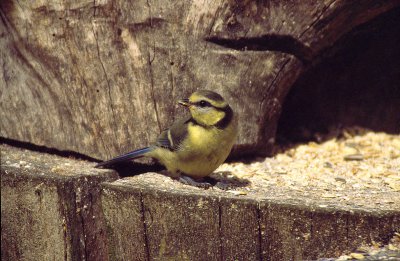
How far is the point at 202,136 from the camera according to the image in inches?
146

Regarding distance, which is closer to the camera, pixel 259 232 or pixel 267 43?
pixel 259 232

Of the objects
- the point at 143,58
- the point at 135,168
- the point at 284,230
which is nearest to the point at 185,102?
the point at 143,58

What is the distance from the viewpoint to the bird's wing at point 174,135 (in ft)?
12.3

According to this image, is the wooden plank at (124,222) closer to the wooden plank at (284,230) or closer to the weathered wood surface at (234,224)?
the weathered wood surface at (234,224)

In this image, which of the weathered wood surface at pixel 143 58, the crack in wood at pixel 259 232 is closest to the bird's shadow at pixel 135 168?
the weathered wood surface at pixel 143 58

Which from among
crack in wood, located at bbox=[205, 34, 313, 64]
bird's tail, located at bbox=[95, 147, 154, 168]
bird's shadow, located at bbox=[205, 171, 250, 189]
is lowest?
bird's shadow, located at bbox=[205, 171, 250, 189]

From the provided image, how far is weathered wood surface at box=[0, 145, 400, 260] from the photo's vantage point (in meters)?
3.10

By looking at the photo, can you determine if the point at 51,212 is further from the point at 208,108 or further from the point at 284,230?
the point at 284,230

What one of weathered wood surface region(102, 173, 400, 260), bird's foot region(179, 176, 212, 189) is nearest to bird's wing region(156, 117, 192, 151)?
bird's foot region(179, 176, 212, 189)

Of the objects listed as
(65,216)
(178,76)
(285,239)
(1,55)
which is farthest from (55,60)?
(285,239)

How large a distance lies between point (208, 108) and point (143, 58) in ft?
1.97

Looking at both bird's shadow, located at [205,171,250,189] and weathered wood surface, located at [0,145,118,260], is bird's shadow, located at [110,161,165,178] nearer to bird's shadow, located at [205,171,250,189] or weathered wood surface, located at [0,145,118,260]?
weathered wood surface, located at [0,145,118,260]

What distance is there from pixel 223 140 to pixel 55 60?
1.33 metres

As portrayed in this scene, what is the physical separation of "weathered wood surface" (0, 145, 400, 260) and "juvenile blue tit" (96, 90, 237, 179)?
7.4 inches
